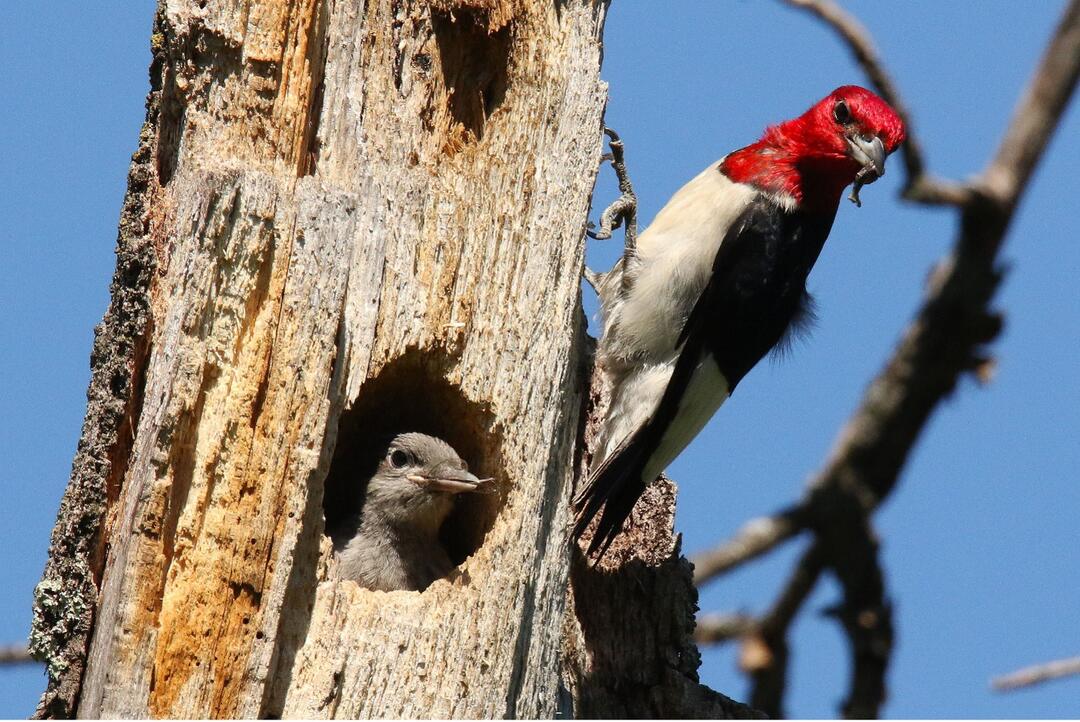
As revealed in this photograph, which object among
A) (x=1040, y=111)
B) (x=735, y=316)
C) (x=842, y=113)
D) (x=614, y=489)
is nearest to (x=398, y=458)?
(x=614, y=489)

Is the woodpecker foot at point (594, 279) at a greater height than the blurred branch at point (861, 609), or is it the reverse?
the woodpecker foot at point (594, 279)

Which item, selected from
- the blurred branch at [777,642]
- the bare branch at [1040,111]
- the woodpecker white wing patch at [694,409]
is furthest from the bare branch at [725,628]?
the bare branch at [1040,111]

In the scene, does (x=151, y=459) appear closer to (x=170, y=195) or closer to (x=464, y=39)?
(x=170, y=195)

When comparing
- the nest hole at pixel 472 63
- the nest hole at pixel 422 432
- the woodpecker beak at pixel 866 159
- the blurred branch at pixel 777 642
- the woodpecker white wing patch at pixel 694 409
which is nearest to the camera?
the nest hole at pixel 422 432

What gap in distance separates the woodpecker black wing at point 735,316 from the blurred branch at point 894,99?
1.56 feet

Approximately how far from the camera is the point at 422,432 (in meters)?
5.29

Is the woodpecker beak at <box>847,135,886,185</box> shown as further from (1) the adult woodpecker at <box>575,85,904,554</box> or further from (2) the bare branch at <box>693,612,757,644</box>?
(2) the bare branch at <box>693,612,757,644</box>

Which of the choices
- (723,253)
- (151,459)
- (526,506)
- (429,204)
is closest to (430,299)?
(429,204)

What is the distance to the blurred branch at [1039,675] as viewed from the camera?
431cm

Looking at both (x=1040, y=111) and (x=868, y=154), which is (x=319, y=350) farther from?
(x=1040, y=111)

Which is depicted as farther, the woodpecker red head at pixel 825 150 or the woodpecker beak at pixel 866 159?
the woodpecker red head at pixel 825 150

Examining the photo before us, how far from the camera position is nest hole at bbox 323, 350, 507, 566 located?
14.8 feet

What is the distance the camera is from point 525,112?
4805mm

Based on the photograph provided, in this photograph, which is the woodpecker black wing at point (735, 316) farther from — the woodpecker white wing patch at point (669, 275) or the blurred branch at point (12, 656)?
the blurred branch at point (12, 656)
